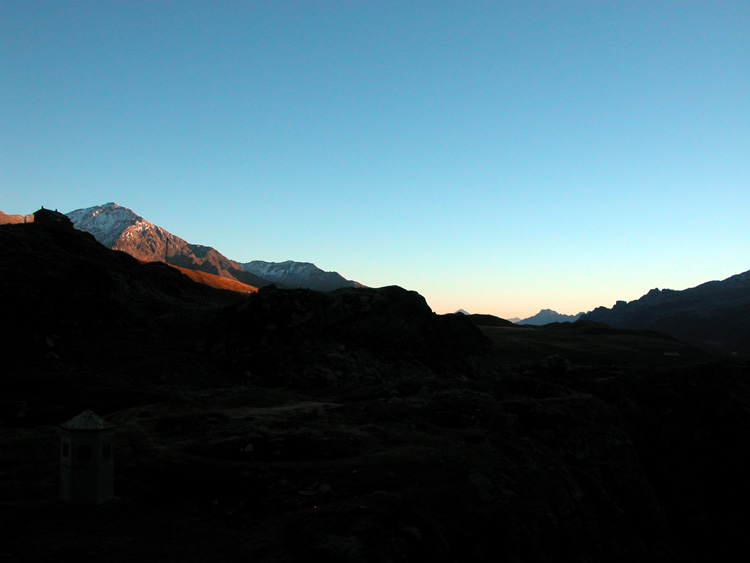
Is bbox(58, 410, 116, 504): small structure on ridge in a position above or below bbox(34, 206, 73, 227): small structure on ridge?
below

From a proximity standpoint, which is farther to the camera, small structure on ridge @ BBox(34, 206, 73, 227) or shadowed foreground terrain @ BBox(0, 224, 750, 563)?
small structure on ridge @ BBox(34, 206, 73, 227)

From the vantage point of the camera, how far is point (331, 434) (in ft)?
99.9

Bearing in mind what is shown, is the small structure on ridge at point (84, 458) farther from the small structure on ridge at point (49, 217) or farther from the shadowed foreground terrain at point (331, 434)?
the small structure on ridge at point (49, 217)

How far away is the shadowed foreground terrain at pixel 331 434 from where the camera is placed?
19812mm

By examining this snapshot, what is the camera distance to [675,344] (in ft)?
423

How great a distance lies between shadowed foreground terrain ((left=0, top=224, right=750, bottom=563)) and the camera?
65.0 feet

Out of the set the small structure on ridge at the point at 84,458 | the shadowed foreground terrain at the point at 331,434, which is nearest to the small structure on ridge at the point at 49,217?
the shadowed foreground terrain at the point at 331,434

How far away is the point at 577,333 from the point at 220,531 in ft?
461

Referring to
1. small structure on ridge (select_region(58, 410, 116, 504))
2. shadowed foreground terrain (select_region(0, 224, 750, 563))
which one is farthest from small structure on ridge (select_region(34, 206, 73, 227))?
small structure on ridge (select_region(58, 410, 116, 504))

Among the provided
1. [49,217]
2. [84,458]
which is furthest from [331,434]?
[49,217]

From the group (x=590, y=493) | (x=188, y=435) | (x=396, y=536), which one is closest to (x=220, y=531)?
(x=396, y=536)

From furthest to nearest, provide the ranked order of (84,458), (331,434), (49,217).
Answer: (49,217) → (331,434) → (84,458)

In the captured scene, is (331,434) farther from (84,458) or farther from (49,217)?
(49,217)

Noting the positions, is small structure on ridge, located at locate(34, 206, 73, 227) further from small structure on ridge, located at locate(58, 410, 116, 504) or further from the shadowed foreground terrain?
small structure on ridge, located at locate(58, 410, 116, 504)
